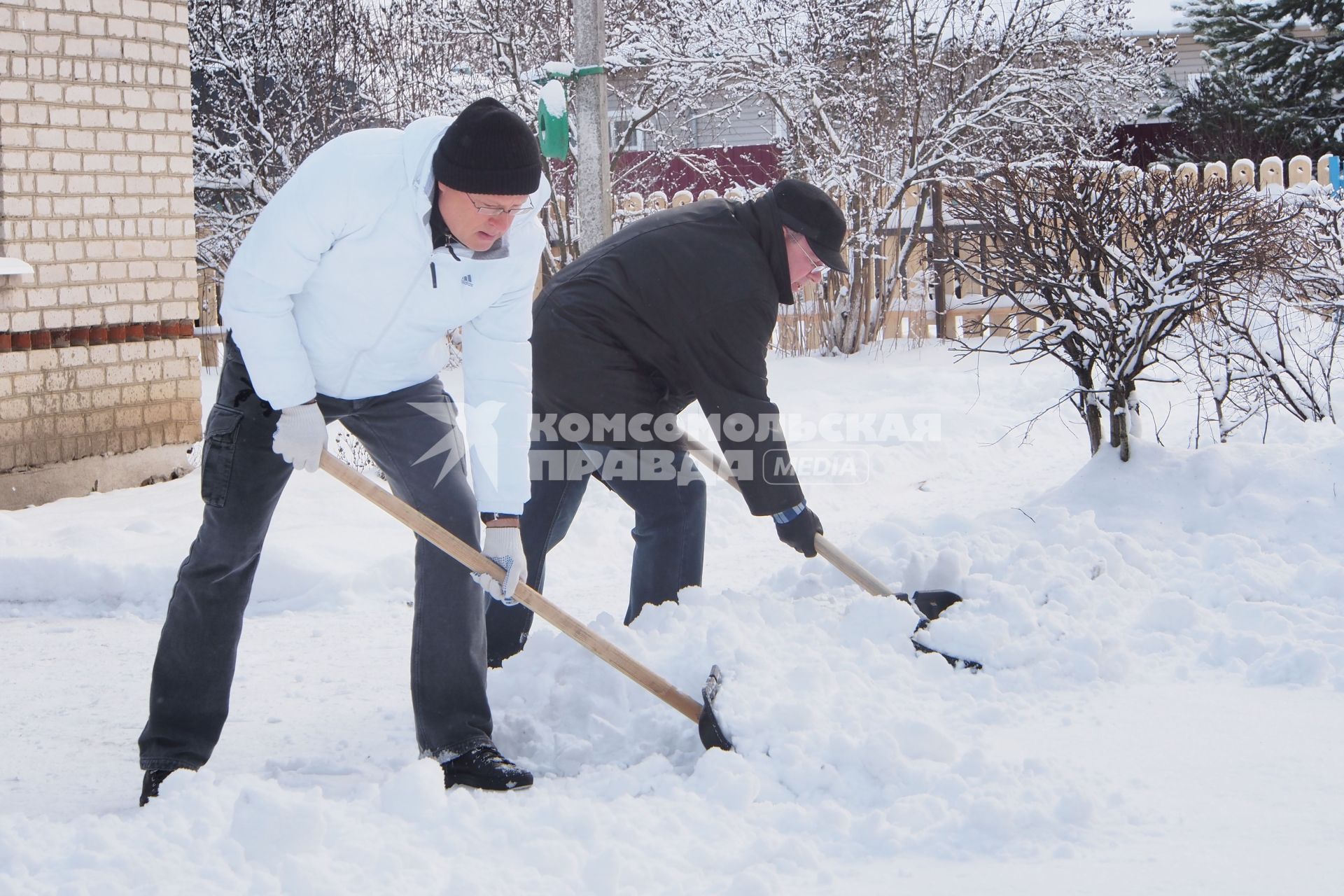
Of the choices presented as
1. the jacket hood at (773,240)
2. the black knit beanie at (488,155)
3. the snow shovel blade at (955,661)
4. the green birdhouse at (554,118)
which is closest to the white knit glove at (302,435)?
the black knit beanie at (488,155)

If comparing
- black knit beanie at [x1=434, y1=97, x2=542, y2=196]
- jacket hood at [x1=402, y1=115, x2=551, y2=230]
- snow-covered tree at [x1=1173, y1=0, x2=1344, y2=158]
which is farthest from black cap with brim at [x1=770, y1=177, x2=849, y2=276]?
snow-covered tree at [x1=1173, y1=0, x2=1344, y2=158]

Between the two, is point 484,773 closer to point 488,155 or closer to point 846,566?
point 488,155

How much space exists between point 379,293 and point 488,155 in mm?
410

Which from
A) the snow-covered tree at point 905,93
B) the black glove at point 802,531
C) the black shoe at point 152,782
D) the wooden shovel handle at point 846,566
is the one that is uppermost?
the snow-covered tree at point 905,93

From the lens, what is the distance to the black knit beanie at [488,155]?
2475 millimetres

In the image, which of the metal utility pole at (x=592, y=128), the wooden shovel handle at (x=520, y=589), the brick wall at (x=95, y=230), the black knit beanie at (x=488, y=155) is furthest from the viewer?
the metal utility pole at (x=592, y=128)

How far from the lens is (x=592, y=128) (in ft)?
24.1

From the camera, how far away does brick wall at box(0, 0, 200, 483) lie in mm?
6398

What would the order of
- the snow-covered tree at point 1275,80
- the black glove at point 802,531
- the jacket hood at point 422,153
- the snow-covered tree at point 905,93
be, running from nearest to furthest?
the jacket hood at point 422,153, the black glove at point 802,531, the snow-covered tree at point 905,93, the snow-covered tree at point 1275,80

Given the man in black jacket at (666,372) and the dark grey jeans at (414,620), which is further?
the man in black jacket at (666,372)

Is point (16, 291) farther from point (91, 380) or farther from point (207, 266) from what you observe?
point (207, 266)

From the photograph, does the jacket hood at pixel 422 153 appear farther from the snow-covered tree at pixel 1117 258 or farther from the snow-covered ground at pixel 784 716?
the snow-covered tree at pixel 1117 258

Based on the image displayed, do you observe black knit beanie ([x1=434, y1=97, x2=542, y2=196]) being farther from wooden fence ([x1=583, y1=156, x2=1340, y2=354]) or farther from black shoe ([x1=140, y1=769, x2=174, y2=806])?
wooden fence ([x1=583, y1=156, x2=1340, y2=354])

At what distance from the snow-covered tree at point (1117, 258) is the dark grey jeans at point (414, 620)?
2.93 meters
